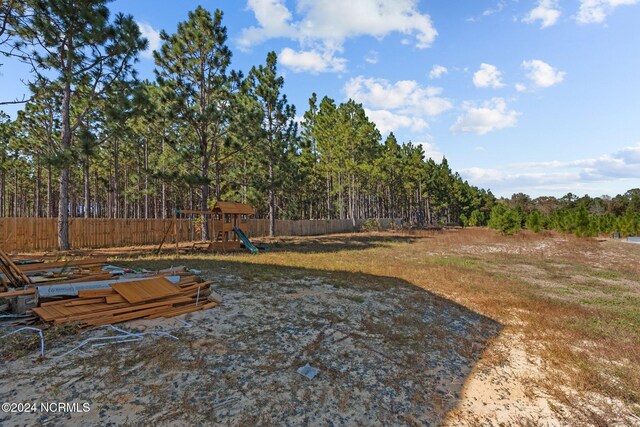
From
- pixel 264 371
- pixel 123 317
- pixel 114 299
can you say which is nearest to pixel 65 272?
pixel 114 299

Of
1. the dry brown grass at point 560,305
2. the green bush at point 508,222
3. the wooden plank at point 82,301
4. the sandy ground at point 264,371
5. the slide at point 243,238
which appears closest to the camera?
the sandy ground at point 264,371

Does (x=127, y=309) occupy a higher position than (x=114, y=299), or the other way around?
(x=114, y=299)

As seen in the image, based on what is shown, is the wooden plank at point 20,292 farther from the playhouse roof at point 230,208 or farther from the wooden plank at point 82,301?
the playhouse roof at point 230,208

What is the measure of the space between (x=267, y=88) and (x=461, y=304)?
2235 cm

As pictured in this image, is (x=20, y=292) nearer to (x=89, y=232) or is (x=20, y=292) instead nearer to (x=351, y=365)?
(x=351, y=365)

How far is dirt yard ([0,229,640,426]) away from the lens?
3.07 m

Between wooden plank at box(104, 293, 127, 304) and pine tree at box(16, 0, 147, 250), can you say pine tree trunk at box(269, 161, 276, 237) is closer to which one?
pine tree at box(16, 0, 147, 250)

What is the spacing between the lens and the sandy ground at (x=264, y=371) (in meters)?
2.97

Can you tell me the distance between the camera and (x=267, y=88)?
24594 millimetres

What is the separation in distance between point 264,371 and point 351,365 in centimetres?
114

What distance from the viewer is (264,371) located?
376cm

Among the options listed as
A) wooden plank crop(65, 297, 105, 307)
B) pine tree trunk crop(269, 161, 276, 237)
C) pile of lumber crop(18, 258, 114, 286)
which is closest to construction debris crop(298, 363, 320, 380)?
wooden plank crop(65, 297, 105, 307)

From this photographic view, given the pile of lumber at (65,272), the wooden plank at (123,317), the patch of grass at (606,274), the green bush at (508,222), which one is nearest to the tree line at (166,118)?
the pile of lumber at (65,272)

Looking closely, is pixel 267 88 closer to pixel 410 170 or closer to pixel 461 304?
pixel 461 304
